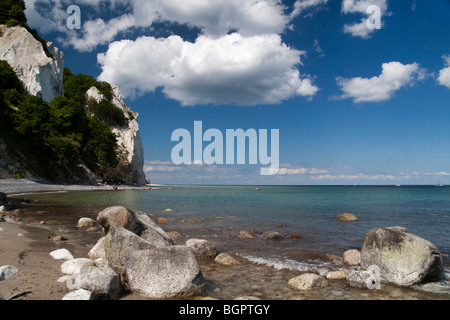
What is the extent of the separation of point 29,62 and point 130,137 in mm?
30866

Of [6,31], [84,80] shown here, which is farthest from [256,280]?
[84,80]

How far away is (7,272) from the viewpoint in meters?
6.04

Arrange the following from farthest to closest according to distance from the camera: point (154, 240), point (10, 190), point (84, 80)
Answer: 1. point (84, 80)
2. point (10, 190)
3. point (154, 240)

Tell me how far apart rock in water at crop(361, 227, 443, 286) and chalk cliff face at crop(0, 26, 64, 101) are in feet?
214

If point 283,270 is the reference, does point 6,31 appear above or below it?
above

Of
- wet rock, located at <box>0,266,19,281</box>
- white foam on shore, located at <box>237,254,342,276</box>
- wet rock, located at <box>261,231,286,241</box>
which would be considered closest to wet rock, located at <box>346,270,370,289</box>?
white foam on shore, located at <box>237,254,342,276</box>

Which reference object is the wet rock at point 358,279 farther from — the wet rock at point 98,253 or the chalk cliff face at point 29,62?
the chalk cliff face at point 29,62

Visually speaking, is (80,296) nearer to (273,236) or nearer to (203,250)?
(203,250)

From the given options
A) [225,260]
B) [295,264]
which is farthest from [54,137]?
[295,264]

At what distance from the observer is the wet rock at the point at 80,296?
4.88 metres

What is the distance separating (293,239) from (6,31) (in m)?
74.7

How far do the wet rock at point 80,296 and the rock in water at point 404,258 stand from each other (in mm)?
7387
